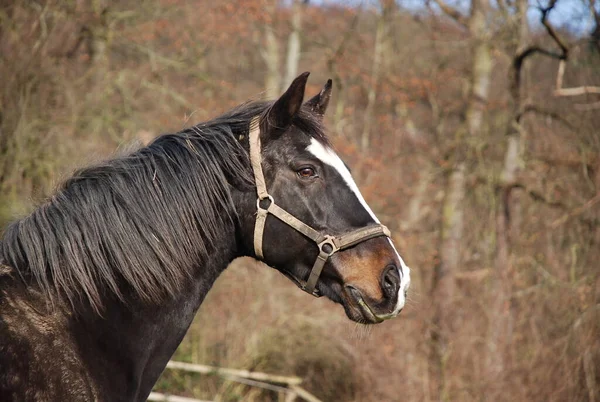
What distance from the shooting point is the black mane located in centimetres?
260

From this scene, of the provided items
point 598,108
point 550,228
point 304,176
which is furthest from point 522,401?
point 304,176

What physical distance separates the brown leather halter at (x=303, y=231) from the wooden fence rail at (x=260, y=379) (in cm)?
562

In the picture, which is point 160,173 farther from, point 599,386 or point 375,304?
point 599,386

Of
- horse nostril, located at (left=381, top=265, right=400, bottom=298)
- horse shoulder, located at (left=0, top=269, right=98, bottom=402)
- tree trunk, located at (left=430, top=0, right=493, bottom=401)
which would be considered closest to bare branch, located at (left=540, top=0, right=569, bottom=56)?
tree trunk, located at (left=430, top=0, right=493, bottom=401)

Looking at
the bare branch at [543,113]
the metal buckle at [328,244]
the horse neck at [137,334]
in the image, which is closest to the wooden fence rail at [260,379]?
the bare branch at [543,113]

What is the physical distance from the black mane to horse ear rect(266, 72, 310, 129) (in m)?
0.08

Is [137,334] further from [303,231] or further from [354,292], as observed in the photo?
[354,292]

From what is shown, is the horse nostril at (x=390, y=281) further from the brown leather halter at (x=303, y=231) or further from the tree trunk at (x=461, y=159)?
the tree trunk at (x=461, y=159)

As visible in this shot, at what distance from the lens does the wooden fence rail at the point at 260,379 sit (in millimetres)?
8195

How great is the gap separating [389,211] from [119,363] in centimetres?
1199

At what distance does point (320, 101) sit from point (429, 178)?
7.49 m

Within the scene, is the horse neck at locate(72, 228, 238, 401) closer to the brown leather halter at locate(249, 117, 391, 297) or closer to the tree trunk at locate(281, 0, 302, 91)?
the brown leather halter at locate(249, 117, 391, 297)

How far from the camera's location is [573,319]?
6645 millimetres

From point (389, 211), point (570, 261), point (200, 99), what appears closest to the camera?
point (570, 261)
